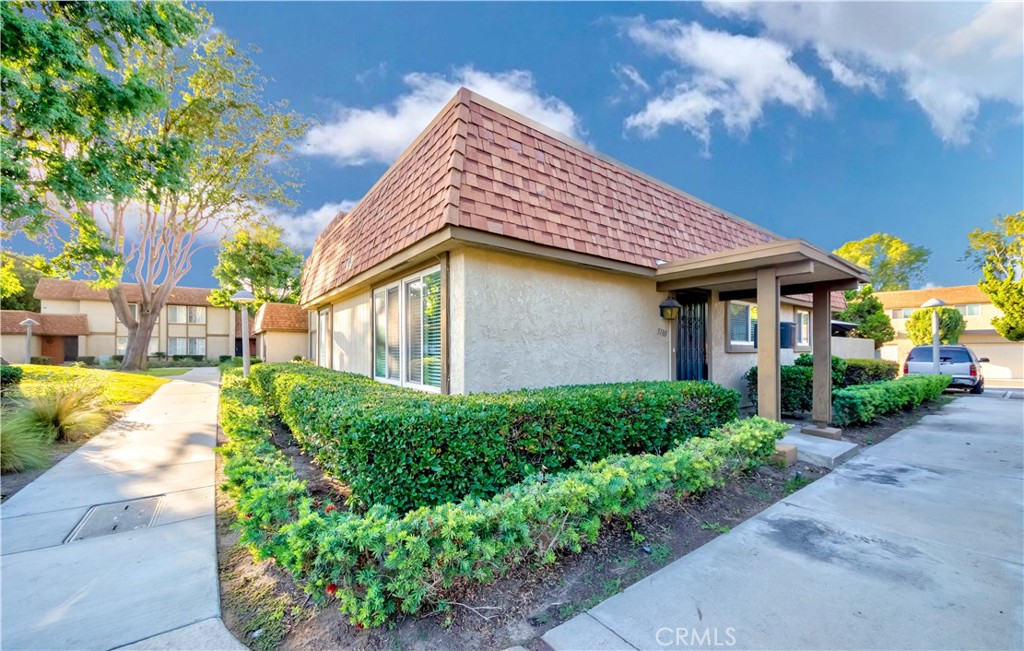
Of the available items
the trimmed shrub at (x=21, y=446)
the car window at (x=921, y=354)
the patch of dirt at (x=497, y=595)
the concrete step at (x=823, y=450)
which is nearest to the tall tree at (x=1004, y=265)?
the car window at (x=921, y=354)

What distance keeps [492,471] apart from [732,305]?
26.0ft

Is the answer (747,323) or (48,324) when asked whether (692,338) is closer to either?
(747,323)

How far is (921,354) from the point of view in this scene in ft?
44.5

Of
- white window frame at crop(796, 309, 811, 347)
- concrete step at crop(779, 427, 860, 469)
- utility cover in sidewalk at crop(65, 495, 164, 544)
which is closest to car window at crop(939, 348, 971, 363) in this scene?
white window frame at crop(796, 309, 811, 347)

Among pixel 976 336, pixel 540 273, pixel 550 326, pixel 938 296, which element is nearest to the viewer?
pixel 540 273

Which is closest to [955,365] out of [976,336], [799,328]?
[799,328]

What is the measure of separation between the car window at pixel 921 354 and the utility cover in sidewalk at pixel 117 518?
20.1m

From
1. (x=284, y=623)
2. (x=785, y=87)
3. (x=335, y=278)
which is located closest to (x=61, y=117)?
(x=335, y=278)

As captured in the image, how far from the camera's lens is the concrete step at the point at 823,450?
5.41 meters

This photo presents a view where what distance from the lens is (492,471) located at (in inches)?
143

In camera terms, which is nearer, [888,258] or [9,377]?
[9,377]

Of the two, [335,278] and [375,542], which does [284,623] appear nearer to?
[375,542]

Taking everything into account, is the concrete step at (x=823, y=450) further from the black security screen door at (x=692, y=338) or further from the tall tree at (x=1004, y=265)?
the tall tree at (x=1004, y=265)

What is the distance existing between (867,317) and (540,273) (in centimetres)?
1984
